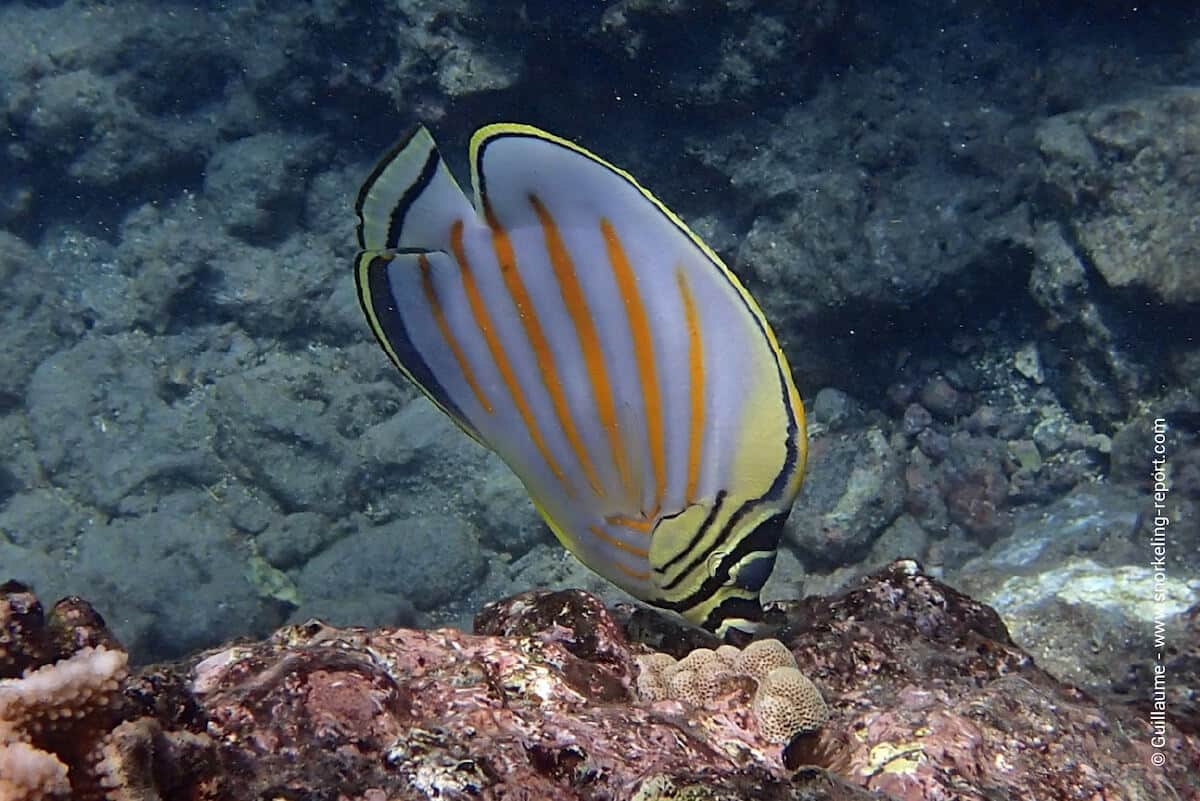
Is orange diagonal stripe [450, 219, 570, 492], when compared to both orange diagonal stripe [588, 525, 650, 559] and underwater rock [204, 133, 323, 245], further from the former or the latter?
underwater rock [204, 133, 323, 245]

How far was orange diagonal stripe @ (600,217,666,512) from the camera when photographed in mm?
1165

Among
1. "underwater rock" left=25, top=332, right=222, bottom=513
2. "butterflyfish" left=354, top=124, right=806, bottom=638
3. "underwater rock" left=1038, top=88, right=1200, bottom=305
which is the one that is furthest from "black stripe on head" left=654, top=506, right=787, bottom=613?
"underwater rock" left=25, top=332, right=222, bottom=513

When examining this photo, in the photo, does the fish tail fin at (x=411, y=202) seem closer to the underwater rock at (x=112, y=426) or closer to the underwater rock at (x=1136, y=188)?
the underwater rock at (x=1136, y=188)

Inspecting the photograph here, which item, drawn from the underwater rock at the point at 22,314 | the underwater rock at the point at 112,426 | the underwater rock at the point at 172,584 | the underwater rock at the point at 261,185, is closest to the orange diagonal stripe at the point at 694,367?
the underwater rock at the point at 172,584

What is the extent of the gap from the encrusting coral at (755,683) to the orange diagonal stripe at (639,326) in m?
0.79

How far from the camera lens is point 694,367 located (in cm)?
115

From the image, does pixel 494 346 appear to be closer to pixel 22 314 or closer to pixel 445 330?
pixel 445 330

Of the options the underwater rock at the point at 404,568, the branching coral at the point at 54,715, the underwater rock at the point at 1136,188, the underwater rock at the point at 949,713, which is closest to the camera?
the branching coral at the point at 54,715

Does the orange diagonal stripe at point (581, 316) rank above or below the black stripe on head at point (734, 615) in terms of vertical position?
above

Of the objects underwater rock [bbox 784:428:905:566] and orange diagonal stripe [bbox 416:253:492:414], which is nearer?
orange diagonal stripe [bbox 416:253:492:414]

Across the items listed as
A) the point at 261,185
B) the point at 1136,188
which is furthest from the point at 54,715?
the point at 261,185

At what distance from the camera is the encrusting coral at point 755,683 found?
5.55 feet

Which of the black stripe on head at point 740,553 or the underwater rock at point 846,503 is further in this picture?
the underwater rock at point 846,503

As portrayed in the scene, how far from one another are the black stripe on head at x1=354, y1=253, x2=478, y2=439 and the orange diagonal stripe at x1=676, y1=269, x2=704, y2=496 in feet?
A: 1.30
